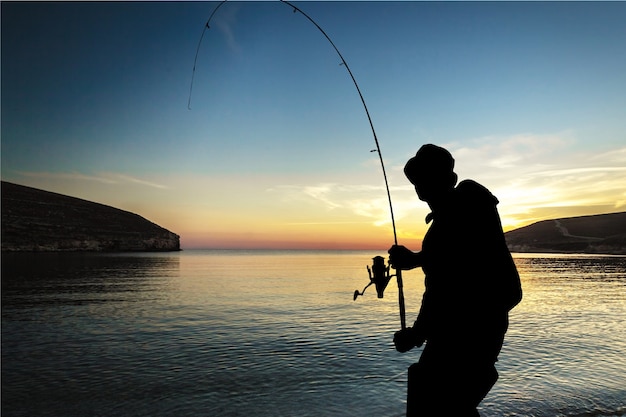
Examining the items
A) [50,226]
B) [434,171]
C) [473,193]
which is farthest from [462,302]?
[50,226]

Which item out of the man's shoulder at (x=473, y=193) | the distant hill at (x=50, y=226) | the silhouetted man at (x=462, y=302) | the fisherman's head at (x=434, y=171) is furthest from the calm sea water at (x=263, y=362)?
the distant hill at (x=50, y=226)

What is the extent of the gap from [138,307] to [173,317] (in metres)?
5.53

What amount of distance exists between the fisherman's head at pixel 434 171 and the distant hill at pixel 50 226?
7022 inches

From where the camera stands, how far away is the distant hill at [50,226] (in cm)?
15680

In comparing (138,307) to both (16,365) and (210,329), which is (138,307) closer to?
(210,329)

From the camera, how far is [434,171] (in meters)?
3.18

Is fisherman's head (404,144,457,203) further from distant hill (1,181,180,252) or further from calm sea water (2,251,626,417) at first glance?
distant hill (1,181,180,252)

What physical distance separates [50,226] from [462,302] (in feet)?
643

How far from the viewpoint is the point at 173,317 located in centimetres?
2383

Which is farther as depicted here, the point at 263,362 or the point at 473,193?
the point at 263,362

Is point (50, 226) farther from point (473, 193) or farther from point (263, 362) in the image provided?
point (473, 193)

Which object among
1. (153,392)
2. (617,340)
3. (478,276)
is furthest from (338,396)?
(617,340)

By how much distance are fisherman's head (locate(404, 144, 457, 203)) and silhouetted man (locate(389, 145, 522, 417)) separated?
13 centimetres

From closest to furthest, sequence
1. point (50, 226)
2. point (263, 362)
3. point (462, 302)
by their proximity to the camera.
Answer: point (462, 302)
point (263, 362)
point (50, 226)
